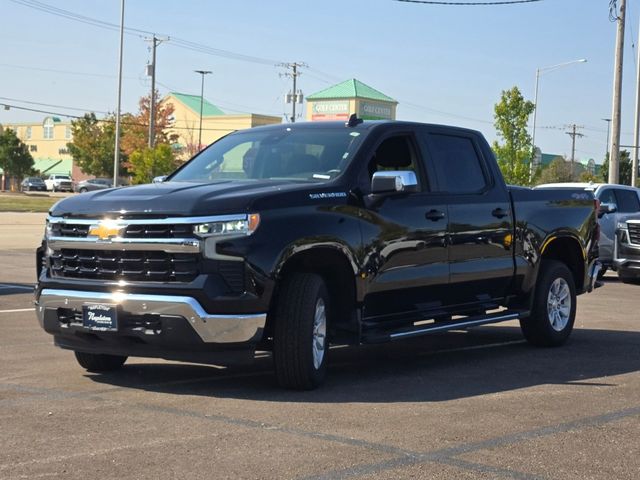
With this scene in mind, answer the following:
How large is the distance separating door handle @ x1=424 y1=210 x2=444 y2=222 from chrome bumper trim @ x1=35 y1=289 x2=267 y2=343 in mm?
2101

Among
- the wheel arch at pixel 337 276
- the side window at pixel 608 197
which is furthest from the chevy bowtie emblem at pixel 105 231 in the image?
the side window at pixel 608 197

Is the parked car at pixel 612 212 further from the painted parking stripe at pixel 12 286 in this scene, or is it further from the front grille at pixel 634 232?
the painted parking stripe at pixel 12 286

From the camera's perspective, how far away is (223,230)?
7.26 meters

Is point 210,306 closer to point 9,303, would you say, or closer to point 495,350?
point 495,350

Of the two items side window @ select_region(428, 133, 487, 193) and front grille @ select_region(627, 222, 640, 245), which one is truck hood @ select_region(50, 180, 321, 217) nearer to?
side window @ select_region(428, 133, 487, 193)

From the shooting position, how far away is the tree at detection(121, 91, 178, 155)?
94125 millimetres

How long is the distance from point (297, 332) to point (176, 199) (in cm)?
125

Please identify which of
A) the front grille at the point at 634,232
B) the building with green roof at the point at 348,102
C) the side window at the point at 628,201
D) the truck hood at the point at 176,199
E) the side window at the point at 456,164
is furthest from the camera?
the building with green roof at the point at 348,102

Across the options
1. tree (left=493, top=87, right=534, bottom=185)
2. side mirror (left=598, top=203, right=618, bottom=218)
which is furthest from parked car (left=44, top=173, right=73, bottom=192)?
side mirror (left=598, top=203, right=618, bottom=218)

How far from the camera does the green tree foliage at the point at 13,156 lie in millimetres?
98125

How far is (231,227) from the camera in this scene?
728cm

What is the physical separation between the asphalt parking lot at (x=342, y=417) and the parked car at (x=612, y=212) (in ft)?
31.5

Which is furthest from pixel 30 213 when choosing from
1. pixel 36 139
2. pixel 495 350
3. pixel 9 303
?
pixel 36 139

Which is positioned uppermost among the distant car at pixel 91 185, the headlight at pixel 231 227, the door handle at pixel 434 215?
the distant car at pixel 91 185
